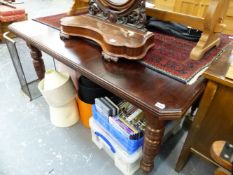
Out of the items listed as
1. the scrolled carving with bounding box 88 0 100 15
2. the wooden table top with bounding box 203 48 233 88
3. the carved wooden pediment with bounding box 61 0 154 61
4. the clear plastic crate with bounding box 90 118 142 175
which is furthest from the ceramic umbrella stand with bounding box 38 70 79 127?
the wooden table top with bounding box 203 48 233 88

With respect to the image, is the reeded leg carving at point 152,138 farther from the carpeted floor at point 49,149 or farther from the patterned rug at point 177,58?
the carpeted floor at point 49,149

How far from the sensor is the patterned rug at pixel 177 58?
2.35ft

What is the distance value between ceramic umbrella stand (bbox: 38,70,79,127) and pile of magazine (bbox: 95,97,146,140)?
27 cm

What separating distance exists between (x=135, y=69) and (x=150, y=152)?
13.5 inches

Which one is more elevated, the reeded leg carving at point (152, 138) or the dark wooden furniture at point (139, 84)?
the dark wooden furniture at point (139, 84)

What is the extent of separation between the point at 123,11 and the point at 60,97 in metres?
0.66

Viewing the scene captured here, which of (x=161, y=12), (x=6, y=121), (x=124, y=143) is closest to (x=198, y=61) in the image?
(x=161, y=12)

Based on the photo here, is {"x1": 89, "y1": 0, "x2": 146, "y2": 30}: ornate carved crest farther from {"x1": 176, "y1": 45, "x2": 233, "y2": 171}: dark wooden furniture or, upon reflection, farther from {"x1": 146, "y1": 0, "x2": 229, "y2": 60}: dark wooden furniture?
{"x1": 176, "y1": 45, "x2": 233, "y2": 171}: dark wooden furniture

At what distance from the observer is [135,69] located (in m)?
0.75

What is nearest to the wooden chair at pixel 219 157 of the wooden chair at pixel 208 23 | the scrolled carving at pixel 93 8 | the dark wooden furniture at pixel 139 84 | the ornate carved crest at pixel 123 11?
the dark wooden furniture at pixel 139 84

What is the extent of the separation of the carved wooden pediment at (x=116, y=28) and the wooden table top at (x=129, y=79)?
0.05 m

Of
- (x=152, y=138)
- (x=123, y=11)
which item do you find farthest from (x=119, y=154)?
(x=123, y=11)

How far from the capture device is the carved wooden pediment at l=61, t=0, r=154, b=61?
2.48 ft

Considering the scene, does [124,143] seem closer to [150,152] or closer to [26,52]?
[150,152]
